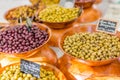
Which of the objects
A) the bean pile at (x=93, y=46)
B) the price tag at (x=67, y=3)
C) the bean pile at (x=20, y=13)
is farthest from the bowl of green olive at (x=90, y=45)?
the bean pile at (x=20, y=13)

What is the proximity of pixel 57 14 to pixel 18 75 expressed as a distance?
0.69 meters

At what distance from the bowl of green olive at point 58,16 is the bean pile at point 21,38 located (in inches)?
6.4

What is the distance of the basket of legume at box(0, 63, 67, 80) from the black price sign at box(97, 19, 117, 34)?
413mm

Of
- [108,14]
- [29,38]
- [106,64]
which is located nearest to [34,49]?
[29,38]

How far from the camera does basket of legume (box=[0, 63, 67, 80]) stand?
1.09 m

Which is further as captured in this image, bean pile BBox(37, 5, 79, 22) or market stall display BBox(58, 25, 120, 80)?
bean pile BBox(37, 5, 79, 22)

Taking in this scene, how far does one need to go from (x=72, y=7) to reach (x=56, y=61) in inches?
23.4

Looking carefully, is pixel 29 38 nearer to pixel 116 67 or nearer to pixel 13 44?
pixel 13 44

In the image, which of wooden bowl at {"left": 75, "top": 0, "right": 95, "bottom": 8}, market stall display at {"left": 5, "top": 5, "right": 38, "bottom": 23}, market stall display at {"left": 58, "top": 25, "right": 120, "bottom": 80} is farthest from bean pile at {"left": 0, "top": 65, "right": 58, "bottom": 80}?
wooden bowl at {"left": 75, "top": 0, "right": 95, "bottom": 8}

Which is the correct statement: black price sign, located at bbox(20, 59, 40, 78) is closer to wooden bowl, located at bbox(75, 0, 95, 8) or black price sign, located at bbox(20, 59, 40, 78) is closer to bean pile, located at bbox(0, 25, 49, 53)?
bean pile, located at bbox(0, 25, 49, 53)

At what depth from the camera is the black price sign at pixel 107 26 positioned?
1305mm

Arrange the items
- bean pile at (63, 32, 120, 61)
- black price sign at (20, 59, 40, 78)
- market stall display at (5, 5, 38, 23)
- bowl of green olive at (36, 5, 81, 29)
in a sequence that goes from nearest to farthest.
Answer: black price sign at (20, 59, 40, 78)
bean pile at (63, 32, 120, 61)
bowl of green olive at (36, 5, 81, 29)
market stall display at (5, 5, 38, 23)

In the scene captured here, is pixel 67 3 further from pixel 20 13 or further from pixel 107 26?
pixel 107 26

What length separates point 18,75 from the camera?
1.10 metres
